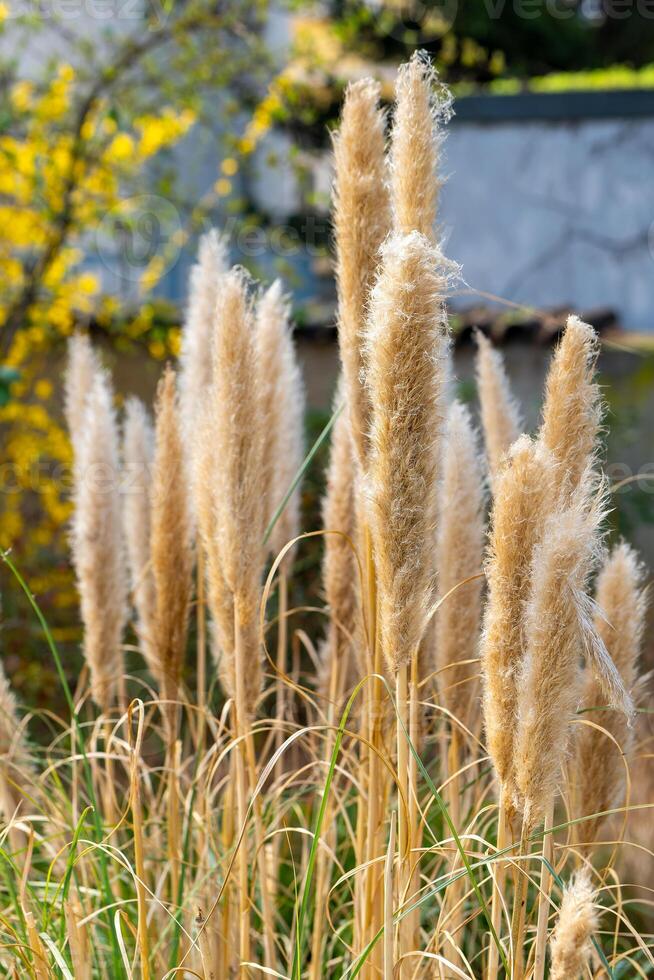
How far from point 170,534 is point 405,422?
0.74 metres

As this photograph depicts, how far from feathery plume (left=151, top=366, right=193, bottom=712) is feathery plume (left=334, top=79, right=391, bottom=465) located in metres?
0.47

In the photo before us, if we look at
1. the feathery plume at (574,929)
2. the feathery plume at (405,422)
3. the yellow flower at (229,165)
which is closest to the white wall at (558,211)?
the yellow flower at (229,165)

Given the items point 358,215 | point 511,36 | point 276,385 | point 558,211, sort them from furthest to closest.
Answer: point 511,36
point 558,211
point 276,385
point 358,215

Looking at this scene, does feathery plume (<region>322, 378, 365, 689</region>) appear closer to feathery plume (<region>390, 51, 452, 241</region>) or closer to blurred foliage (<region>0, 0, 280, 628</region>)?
feathery plume (<region>390, 51, 452, 241</region>)

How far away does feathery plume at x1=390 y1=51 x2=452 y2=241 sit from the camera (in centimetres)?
141

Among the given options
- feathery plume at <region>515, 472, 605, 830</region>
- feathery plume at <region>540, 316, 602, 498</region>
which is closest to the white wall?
feathery plume at <region>540, 316, 602, 498</region>

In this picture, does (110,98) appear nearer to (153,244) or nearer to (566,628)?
(153,244)

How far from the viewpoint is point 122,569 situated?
2.10m

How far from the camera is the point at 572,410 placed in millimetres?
1383

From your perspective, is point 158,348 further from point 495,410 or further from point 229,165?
point 495,410

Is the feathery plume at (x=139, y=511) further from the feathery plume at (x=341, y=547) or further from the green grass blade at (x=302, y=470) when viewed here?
the green grass blade at (x=302, y=470)

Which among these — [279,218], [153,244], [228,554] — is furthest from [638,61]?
[228,554]

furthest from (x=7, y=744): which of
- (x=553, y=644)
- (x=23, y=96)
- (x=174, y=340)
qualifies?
(x=23, y=96)

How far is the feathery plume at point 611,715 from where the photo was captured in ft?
5.36
